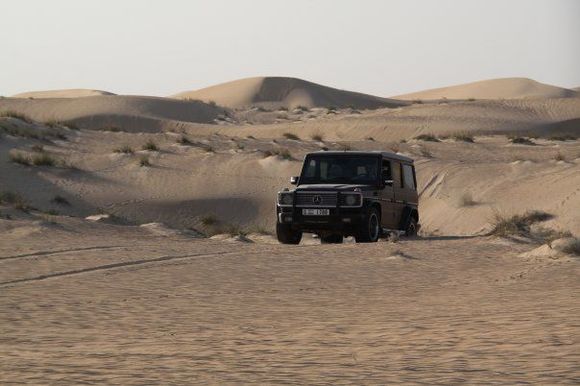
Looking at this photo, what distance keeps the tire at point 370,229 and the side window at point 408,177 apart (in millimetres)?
1711

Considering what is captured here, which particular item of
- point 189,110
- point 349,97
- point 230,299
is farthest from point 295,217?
point 349,97

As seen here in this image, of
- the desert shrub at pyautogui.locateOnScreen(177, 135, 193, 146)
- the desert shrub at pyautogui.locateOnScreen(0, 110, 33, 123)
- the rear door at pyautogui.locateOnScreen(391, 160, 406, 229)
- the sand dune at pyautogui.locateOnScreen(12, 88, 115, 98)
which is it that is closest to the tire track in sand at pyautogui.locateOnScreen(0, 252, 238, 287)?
the rear door at pyautogui.locateOnScreen(391, 160, 406, 229)

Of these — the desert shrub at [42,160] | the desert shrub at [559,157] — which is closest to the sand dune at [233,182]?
the desert shrub at [559,157]

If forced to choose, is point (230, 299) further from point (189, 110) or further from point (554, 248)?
point (189, 110)

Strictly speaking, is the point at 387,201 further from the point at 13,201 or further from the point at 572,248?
the point at 13,201

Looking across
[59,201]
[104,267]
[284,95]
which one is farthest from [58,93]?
[104,267]

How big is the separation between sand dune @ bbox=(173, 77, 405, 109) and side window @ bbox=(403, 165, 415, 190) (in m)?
72.5

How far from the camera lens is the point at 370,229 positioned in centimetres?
2058

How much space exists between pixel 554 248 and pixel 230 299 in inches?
245

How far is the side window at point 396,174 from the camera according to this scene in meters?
21.7

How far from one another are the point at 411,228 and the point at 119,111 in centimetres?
5166

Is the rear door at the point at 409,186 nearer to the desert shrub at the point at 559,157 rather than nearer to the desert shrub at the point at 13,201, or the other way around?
the desert shrub at the point at 13,201

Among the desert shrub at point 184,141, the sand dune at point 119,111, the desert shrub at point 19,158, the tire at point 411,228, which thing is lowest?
the tire at point 411,228

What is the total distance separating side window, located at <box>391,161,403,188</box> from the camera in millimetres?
21658
